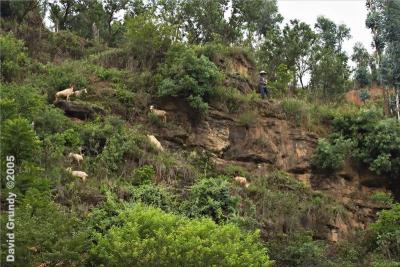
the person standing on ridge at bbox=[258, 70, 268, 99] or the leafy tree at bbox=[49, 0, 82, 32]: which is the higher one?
the leafy tree at bbox=[49, 0, 82, 32]

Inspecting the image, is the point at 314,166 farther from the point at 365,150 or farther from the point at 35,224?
the point at 35,224

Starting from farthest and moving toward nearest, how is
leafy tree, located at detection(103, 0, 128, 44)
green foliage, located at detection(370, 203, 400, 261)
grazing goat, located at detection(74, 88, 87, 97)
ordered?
1. leafy tree, located at detection(103, 0, 128, 44)
2. grazing goat, located at detection(74, 88, 87, 97)
3. green foliage, located at detection(370, 203, 400, 261)

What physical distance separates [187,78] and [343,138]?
19.5 ft

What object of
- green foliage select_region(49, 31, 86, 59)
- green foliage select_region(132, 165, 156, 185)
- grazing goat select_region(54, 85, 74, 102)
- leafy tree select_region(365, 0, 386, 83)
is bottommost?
green foliage select_region(132, 165, 156, 185)

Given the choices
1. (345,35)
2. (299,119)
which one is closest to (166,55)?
(299,119)

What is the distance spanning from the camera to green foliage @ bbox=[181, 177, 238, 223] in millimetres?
15312

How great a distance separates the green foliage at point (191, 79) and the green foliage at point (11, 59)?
4.61 metres

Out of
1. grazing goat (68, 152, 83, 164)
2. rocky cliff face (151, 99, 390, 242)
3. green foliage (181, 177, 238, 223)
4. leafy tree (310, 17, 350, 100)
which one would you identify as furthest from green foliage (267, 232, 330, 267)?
leafy tree (310, 17, 350, 100)

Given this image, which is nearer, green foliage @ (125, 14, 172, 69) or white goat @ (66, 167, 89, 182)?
white goat @ (66, 167, 89, 182)

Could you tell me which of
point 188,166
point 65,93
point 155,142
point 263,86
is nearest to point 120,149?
point 155,142

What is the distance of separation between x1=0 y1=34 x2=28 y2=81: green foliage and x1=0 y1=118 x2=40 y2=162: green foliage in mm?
6822

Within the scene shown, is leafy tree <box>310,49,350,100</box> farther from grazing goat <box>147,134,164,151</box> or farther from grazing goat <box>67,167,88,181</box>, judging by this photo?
grazing goat <box>67,167,88,181</box>

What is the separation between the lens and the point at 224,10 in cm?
2753

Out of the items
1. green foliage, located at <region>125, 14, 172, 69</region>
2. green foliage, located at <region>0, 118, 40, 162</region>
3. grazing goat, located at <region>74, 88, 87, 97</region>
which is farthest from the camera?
green foliage, located at <region>125, 14, 172, 69</region>
